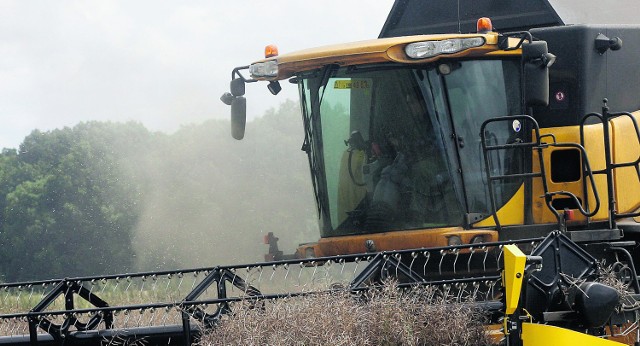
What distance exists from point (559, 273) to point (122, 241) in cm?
1173

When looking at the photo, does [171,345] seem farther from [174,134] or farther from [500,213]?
[174,134]

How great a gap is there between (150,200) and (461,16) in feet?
31.7

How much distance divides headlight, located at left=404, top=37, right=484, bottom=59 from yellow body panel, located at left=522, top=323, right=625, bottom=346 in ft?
7.45

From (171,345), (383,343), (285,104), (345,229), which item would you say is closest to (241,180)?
(285,104)

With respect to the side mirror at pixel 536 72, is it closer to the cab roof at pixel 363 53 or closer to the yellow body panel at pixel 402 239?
the cab roof at pixel 363 53

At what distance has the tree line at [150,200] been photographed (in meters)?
15.9

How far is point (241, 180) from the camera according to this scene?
54.3 ft

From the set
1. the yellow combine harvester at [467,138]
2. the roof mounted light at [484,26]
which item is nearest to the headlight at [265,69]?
the yellow combine harvester at [467,138]

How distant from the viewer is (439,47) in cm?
673

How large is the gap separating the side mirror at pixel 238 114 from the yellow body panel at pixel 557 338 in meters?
3.33

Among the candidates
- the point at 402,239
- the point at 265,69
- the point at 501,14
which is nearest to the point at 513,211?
the point at 402,239

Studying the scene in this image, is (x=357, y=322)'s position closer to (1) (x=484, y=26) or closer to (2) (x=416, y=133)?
(2) (x=416, y=133)

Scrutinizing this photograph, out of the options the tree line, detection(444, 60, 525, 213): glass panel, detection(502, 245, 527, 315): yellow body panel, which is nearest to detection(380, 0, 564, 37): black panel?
detection(444, 60, 525, 213): glass panel

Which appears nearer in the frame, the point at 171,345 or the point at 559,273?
the point at 559,273
